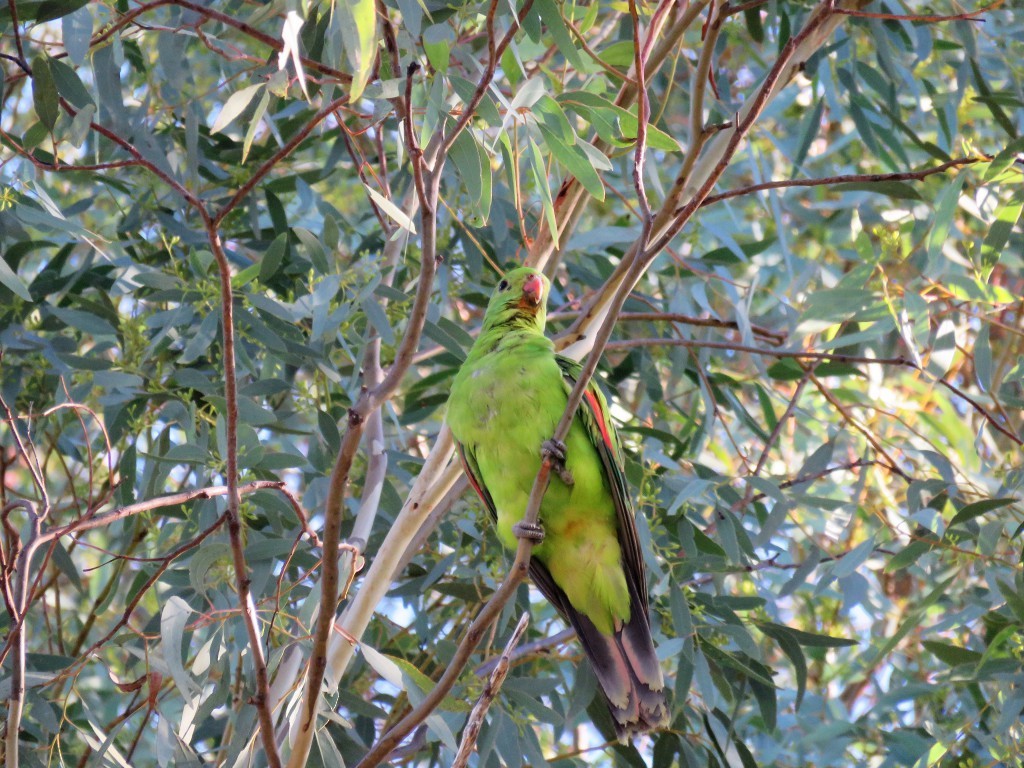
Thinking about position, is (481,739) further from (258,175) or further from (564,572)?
(258,175)

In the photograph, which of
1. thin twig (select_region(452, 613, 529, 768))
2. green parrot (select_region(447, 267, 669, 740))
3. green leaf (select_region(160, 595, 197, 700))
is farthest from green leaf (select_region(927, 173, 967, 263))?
green leaf (select_region(160, 595, 197, 700))

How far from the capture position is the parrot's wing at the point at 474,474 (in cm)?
310

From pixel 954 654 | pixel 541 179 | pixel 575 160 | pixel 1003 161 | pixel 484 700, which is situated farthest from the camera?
pixel 954 654

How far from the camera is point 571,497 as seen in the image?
311 cm

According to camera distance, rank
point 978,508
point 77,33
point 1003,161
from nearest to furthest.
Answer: point 77,33
point 1003,161
point 978,508

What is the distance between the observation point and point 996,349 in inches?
249

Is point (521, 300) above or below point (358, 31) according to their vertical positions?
below

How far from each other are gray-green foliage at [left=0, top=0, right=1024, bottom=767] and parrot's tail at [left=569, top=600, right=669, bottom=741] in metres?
0.15

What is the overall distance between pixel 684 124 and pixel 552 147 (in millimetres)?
3957

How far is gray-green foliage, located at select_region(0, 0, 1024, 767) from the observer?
2730 millimetres

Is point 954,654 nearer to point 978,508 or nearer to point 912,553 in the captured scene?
point 912,553

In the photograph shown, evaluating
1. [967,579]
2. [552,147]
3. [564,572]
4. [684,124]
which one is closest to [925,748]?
[564,572]

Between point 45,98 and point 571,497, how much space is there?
174 cm

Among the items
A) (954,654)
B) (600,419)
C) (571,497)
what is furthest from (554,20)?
(954,654)
